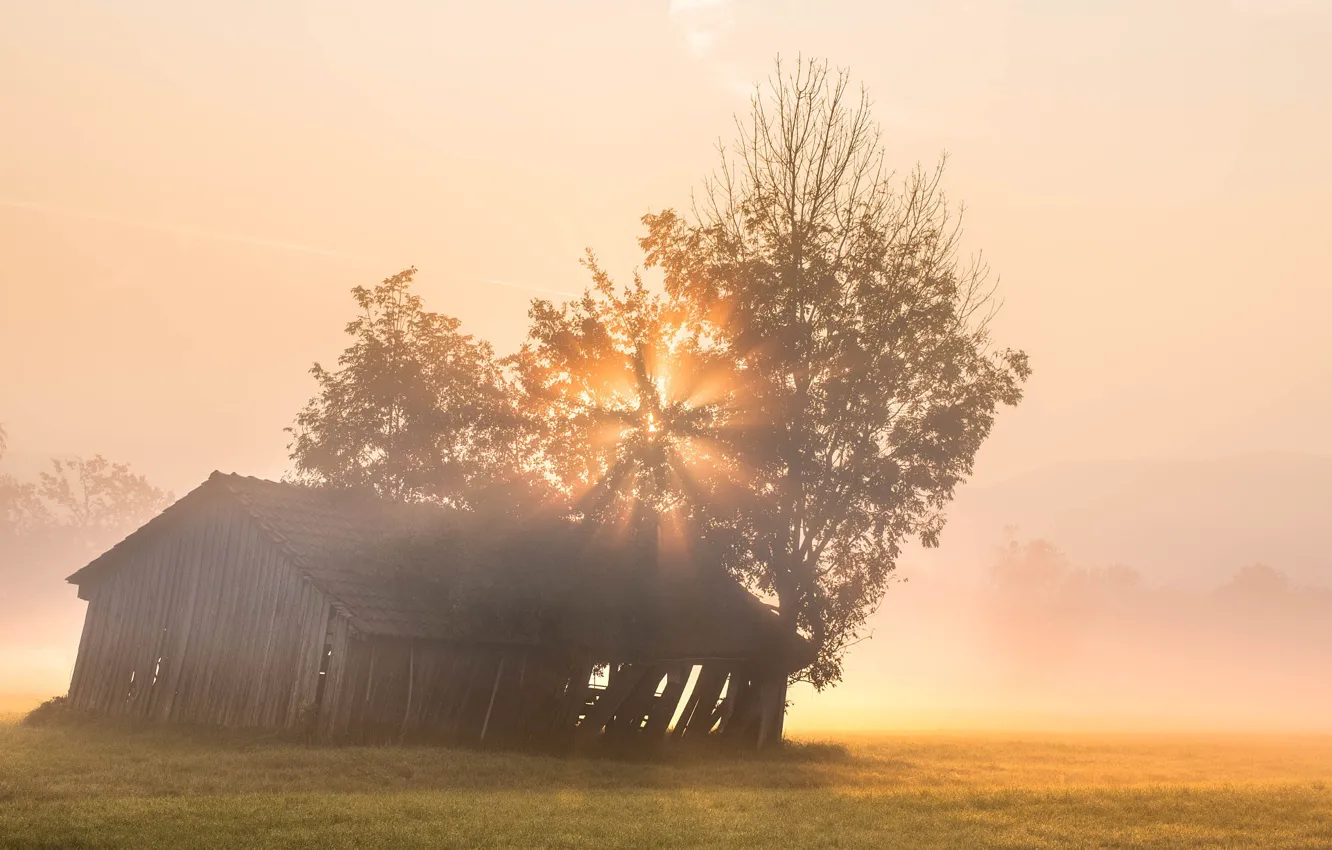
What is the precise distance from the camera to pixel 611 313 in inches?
1503

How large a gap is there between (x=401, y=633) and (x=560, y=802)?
961 cm

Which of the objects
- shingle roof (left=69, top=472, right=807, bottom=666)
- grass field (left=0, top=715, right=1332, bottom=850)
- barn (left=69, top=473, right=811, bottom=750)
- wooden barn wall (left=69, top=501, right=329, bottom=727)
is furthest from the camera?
shingle roof (left=69, top=472, right=807, bottom=666)

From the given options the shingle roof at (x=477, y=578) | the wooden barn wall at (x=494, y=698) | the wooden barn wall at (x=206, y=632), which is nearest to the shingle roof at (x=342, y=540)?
the shingle roof at (x=477, y=578)

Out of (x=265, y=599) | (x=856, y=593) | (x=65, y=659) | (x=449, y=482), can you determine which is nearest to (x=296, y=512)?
(x=265, y=599)

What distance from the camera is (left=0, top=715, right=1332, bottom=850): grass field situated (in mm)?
17188

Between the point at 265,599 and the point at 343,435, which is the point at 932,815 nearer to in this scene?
the point at 265,599

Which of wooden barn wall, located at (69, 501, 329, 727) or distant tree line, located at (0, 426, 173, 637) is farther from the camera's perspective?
distant tree line, located at (0, 426, 173, 637)

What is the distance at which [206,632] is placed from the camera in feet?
110

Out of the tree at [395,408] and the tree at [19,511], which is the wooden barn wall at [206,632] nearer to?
the tree at [395,408]

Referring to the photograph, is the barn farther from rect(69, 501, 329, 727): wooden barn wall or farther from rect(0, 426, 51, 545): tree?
rect(0, 426, 51, 545): tree

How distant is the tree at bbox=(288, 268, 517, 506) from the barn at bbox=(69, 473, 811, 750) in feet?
22.7

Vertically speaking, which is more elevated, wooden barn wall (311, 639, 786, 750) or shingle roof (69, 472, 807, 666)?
shingle roof (69, 472, 807, 666)

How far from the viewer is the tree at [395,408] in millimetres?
44219

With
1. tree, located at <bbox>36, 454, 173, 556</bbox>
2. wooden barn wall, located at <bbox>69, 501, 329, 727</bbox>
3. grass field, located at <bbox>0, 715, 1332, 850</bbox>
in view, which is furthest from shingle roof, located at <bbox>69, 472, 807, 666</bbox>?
tree, located at <bbox>36, 454, 173, 556</bbox>
